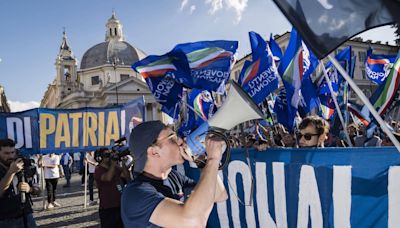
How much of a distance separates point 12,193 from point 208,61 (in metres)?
3.73

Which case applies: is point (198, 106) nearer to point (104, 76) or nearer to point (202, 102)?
point (202, 102)

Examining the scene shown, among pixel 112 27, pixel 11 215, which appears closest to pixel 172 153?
pixel 11 215

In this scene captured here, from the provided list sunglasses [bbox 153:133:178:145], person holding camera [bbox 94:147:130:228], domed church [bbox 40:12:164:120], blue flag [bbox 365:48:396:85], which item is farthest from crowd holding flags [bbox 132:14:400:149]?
domed church [bbox 40:12:164:120]

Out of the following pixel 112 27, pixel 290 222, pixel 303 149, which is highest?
pixel 112 27

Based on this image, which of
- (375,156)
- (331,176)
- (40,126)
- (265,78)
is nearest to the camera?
(375,156)

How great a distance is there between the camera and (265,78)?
19.3 ft

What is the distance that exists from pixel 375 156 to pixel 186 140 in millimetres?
1696

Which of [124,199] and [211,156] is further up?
[211,156]

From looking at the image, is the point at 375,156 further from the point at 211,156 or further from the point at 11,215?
the point at 11,215

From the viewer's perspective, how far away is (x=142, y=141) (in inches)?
76.9

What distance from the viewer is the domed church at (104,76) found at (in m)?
74.8

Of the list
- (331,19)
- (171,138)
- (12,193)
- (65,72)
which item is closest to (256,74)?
(12,193)

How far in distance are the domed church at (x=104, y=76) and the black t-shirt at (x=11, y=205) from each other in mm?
66772

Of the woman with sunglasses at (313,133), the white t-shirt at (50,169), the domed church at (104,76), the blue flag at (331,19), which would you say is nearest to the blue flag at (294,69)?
the woman with sunglasses at (313,133)
